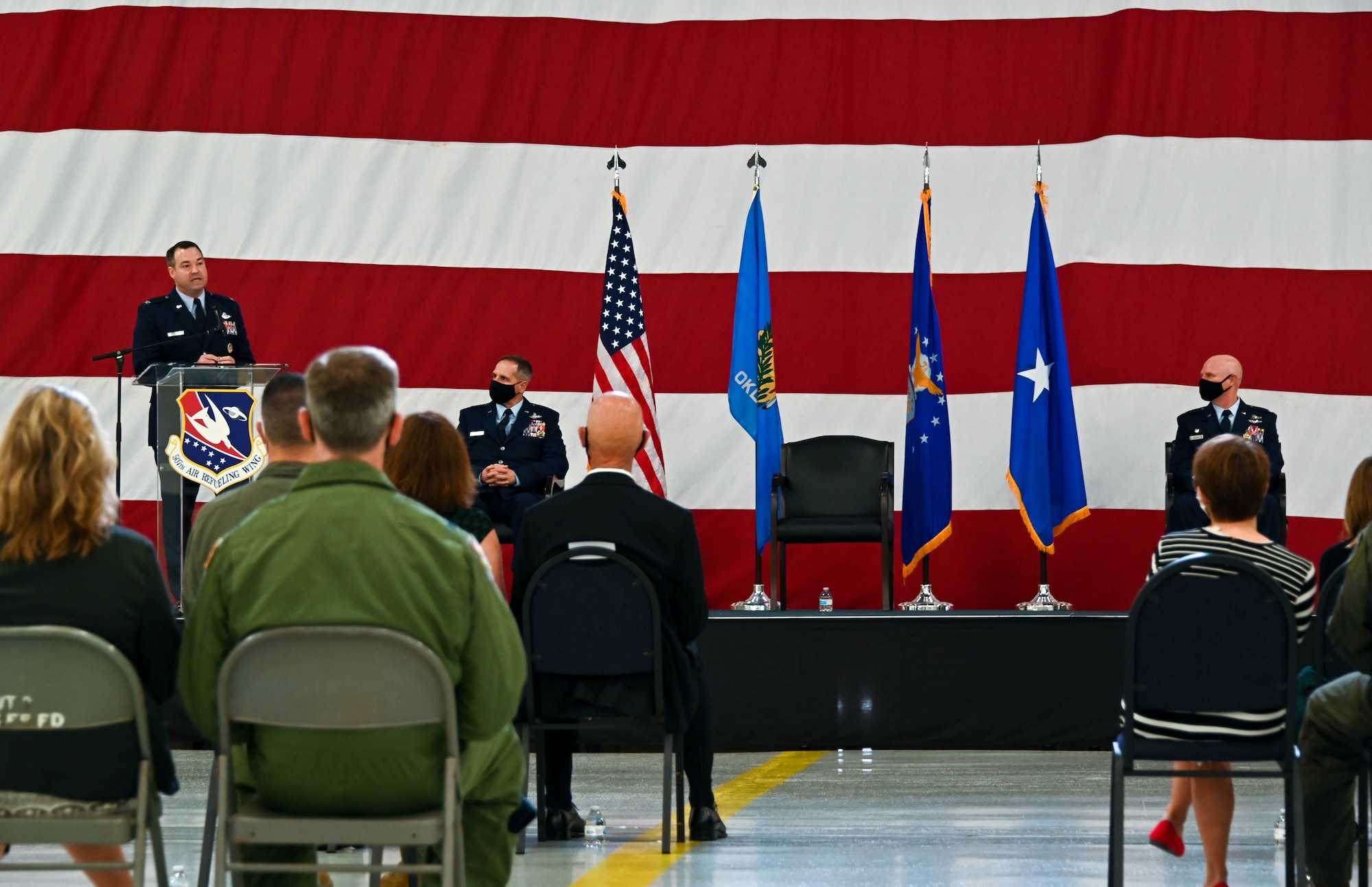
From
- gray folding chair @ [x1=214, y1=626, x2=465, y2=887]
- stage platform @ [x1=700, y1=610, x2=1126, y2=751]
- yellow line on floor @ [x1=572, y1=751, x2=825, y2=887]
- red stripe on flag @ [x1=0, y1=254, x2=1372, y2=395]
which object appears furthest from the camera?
red stripe on flag @ [x1=0, y1=254, x2=1372, y2=395]

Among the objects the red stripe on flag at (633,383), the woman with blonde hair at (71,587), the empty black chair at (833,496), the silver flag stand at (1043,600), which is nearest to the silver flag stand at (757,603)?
the empty black chair at (833,496)

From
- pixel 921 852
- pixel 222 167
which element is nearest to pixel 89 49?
pixel 222 167

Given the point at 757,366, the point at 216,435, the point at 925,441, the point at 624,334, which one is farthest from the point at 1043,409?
the point at 216,435

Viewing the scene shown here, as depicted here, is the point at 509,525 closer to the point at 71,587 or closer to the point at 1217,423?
the point at 1217,423

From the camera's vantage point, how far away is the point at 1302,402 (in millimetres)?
7086

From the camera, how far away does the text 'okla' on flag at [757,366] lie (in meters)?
6.79

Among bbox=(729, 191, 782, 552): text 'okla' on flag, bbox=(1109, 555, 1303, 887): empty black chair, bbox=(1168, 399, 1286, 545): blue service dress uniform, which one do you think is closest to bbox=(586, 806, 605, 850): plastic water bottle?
bbox=(1109, 555, 1303, 887): empty black chair

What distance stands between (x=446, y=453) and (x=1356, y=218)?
5.40 m

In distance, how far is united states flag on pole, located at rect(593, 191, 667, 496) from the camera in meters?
6.83

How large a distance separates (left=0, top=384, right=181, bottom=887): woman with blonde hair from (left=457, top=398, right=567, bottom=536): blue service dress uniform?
165 inches

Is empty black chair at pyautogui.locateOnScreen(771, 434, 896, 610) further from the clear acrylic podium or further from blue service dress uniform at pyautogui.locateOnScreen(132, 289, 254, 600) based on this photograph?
blue service dress uniform at pyautogui.locateOnScreen(132, 289, 254, 600)

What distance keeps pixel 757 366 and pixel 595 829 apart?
3362mm

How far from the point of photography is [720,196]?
745cm

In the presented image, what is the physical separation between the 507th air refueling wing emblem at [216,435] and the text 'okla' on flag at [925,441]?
2767mm
